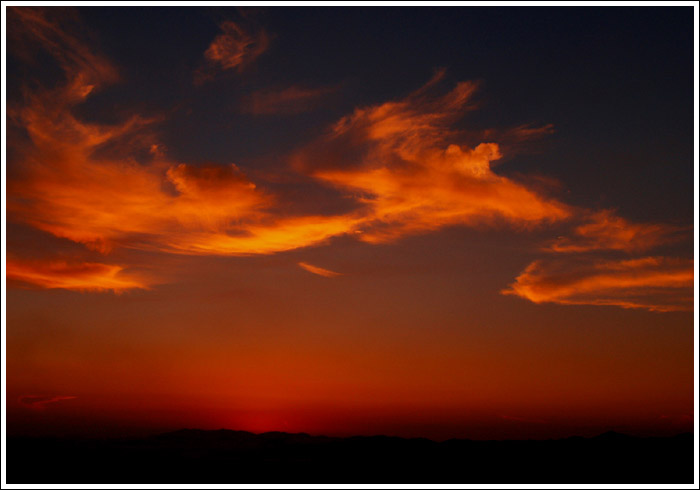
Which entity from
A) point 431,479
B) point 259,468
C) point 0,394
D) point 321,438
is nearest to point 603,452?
point 431,479

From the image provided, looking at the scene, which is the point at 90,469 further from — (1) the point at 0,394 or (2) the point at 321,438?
(2) the point at 321,438

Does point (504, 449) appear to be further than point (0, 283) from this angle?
Yes

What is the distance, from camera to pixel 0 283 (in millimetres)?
19828

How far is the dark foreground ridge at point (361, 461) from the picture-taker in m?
32.5

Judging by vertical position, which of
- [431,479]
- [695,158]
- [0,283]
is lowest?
[431,479]

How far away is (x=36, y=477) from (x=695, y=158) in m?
31.9

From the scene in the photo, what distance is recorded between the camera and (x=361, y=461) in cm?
3984

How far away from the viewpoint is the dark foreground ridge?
32.5 meters

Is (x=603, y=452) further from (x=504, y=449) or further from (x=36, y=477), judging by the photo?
(x=36, y=477)

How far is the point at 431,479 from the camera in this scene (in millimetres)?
32625

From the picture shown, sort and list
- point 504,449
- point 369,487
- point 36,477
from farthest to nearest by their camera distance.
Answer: point 504,449 → point 36,477 → point 369,487

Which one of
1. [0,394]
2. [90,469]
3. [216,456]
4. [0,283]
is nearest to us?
[0,394]

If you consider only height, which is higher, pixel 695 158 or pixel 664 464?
pixel 695 158

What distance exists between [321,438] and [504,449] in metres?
20.1
